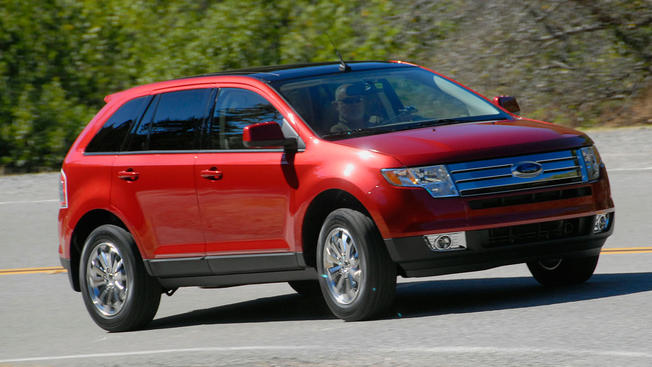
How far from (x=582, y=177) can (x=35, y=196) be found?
1097 centimetres

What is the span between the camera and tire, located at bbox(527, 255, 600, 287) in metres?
8.19

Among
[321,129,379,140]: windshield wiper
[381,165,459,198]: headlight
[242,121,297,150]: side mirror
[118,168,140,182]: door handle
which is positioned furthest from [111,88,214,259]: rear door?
[381,165,459,198]: headlight

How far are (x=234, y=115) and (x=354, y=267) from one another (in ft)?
5.33

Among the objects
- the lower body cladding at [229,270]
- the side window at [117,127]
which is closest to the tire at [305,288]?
the lower body cladding at [229,270]

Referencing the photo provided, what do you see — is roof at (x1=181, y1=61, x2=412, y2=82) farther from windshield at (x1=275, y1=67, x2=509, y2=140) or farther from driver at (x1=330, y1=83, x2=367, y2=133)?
driver at (x1=330, y1=83, x2=367, y2=133)

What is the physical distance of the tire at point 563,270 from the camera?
26.9 feet

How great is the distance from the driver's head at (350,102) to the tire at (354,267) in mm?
858

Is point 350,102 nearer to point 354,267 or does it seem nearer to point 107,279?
point 354,267

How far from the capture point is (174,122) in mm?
8695

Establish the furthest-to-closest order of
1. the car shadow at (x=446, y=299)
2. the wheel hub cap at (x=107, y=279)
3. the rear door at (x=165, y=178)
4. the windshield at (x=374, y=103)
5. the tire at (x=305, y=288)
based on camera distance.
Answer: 1. the tire at (x=305, y=288)
2. the wheel hub cap at (x=107, y=279)
3. the rear door at (x=165, y=178)
4. the windshield at (x=374, y=103)
5. the car shadow at (x=446, y=299)

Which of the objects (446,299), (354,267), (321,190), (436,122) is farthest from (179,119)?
(446,299)

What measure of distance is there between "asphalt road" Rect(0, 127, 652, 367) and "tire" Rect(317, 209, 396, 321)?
135mm

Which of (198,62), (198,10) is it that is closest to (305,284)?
(198,62)

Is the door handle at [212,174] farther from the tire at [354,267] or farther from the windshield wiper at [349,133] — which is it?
the tire at [354,267]
